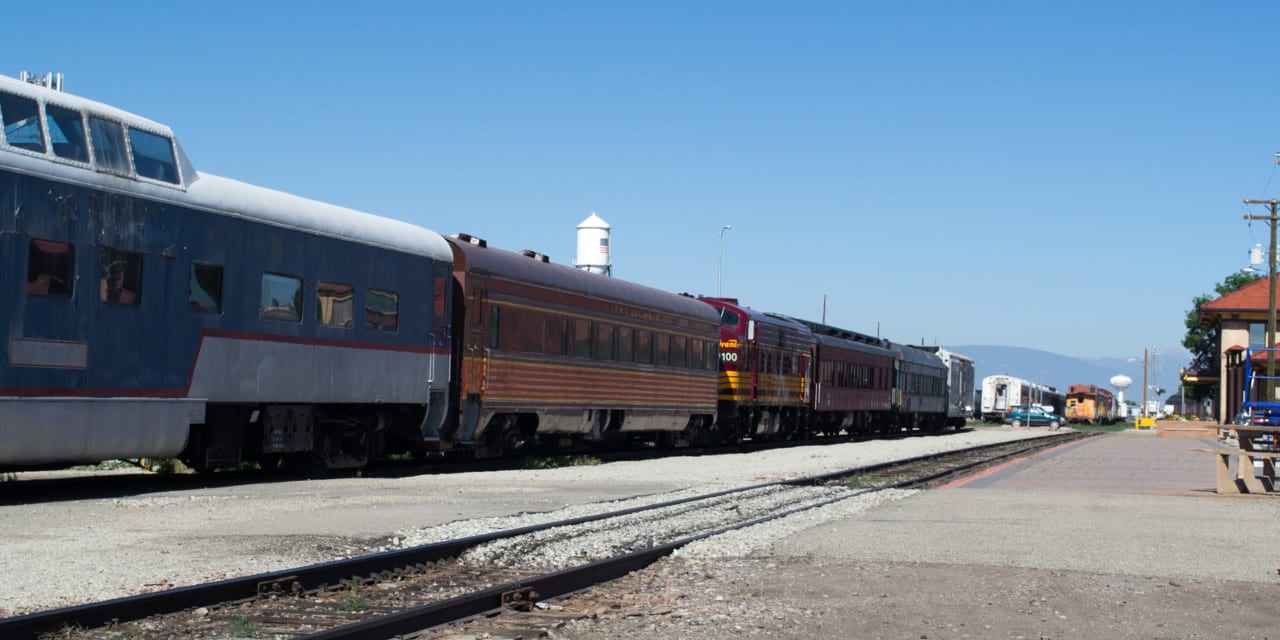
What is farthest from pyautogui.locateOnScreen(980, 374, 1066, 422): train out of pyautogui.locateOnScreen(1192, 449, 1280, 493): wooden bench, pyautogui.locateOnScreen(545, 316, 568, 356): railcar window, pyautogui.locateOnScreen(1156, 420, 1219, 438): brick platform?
pyautogui.locateOnScreen(1192, 449, 1280, 493): wooden bench

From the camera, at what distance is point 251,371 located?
15711mm

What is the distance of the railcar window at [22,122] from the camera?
42.3 ft

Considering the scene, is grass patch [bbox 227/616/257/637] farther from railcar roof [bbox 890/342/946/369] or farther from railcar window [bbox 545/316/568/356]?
railcar roof [bbox 890/342/946/369]

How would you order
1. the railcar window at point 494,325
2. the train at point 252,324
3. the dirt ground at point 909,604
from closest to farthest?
the dirt ground at point 909,604, the train at point 252,324, the railcar window at point 494,325

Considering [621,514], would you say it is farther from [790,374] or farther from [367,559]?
[790,374]

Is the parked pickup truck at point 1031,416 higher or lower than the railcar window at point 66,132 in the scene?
lower

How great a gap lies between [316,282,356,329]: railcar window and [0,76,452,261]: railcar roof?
2.13ft

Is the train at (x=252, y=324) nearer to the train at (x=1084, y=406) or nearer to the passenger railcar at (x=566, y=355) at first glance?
the passenger railcar at (x=566, y=355)

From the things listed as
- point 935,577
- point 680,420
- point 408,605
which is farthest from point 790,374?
point 408,605

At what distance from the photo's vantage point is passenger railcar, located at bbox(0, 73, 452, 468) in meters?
13.0

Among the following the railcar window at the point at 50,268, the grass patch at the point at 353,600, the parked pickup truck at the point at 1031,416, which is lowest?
the grass patch at the point at 353,600

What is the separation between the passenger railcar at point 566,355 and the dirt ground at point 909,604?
393 inches

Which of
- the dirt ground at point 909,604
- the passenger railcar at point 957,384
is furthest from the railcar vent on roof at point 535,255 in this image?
the passenger railcar at point 957,384

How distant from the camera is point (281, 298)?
16.2m
